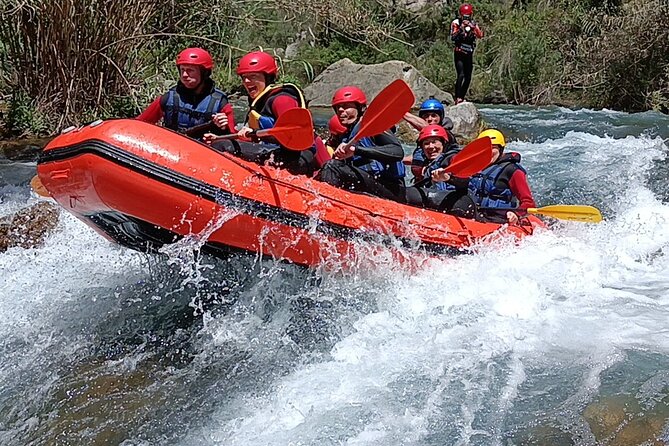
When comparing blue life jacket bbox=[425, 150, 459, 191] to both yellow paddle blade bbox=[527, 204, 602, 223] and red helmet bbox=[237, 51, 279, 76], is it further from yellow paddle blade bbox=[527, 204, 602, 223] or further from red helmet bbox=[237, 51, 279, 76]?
red helmet bbox=[237, 51, 279, 76]

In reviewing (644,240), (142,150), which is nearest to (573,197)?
(644,240)

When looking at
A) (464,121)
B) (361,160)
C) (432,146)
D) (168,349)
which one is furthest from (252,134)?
(464,121)

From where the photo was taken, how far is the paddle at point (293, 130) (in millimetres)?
3943

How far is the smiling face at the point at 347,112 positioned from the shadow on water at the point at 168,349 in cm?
105

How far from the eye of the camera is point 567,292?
4.50m

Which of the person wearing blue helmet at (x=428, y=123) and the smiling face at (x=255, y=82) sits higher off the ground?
the smiling face at (x=255, y=82)

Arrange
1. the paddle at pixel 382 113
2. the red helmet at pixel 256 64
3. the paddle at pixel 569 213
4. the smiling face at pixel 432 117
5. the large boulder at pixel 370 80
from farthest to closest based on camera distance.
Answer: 1. the large boulder at pixel 370 80
2. the smiling face at pixel 432 117
3. the paddle at pixel 569 213
4. the red helmet at pixel 256 64
5. the paddle at pixel 382 113

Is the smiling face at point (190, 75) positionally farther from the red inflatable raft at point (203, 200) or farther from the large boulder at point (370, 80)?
the large boulder at point (370, 80)

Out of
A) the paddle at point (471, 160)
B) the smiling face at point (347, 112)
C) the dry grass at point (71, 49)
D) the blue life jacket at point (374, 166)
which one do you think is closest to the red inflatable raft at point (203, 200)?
the blue life jacket at point (374, 166)

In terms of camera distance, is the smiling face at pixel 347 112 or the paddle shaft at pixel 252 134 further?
the smiling face at pixel 347 112

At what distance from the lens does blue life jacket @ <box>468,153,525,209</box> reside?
16.6 ft

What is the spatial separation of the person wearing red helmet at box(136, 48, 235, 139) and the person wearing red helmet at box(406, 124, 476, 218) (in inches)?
51.7

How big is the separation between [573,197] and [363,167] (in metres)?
3.90

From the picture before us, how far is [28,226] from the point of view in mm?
5336
